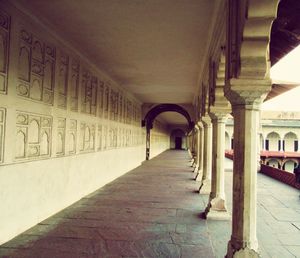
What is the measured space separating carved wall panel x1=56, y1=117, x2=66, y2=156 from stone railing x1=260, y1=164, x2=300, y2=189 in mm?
7816

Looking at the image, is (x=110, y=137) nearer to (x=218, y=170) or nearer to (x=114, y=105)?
(x=114, y=105)

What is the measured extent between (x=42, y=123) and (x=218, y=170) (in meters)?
3.78

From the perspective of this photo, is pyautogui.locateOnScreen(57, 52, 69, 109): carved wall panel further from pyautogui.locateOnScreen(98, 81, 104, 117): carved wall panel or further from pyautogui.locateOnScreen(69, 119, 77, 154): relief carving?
pyautogui.locateOnScreen(98, 81, 104, 117): carved wall panel

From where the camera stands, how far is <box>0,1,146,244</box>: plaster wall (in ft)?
14.7

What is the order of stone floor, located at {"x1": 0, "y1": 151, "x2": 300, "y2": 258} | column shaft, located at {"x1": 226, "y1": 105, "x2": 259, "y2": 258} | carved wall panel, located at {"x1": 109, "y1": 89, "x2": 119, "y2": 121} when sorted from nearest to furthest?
column shaft, located at {"x1": 226, "y1": 105, "x2": 259, "y2": 258}, stone floor, located at {"x1": 0, "y1": 151, "x2": 300, "y2": 258}, carved wall panel, located at {"x1": 109, "y1": 89, "x2": 119, "y2": 121}

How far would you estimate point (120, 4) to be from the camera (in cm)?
459

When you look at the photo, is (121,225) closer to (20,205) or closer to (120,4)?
(20,205)

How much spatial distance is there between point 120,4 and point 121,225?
391 centimetres

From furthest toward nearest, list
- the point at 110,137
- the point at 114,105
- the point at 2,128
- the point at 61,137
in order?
1. the point at 114,105
2. the point at 110,137
3. the point at 61,137
4. the point at 2,128

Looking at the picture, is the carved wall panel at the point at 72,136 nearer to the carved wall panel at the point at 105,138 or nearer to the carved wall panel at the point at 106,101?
the carved wall panel at the point at 105,138

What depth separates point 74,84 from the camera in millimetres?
7125

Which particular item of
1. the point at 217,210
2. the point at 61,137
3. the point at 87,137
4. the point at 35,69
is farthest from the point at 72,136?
the point at 217,210

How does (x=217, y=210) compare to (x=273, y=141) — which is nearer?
(x=217, y=210)

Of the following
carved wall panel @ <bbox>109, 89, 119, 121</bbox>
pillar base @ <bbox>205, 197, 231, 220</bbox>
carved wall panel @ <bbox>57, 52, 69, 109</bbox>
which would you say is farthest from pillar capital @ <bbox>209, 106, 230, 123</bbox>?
carved wall panel @ <bbox>109, 89, 119, 121</bbox>
